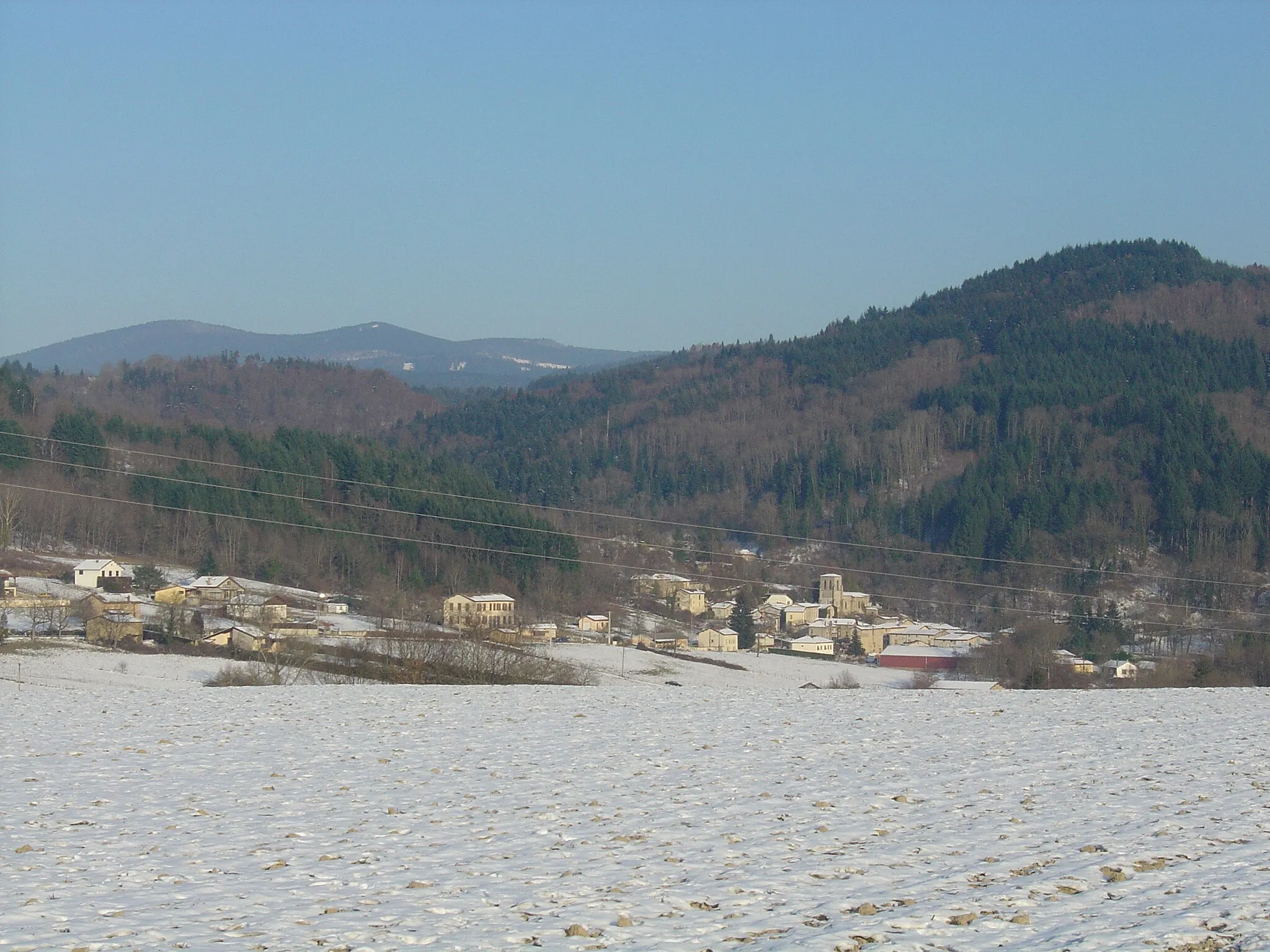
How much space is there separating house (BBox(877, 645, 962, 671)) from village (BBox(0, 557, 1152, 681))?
4.2 inches

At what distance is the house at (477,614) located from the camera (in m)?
33.1

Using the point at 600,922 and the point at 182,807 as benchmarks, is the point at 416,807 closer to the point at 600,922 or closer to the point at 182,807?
the point at 182,807

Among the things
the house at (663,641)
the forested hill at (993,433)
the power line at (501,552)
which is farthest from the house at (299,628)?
the forested hill at (993,433)

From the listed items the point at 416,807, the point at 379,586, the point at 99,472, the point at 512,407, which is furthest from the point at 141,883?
the point at 512,407

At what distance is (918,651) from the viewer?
6041 centimetres

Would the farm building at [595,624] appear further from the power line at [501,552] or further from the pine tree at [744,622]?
the pine tree at [744,622]

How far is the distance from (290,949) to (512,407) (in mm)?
189404

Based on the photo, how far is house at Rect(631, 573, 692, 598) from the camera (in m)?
78.7

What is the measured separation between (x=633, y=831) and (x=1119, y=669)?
44992 mm

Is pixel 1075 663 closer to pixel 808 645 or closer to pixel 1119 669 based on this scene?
pixel 1119 669

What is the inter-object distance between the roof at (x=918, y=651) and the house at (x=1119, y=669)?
6392 mm

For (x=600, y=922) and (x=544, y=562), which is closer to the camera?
(x=600, y=922)

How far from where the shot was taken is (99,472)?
84062 mm

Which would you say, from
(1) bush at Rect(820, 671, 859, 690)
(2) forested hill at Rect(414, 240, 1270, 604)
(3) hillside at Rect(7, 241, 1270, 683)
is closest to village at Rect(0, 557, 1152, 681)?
(3) hillside at Rect(7, 241, 1270, 683)
